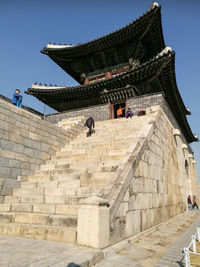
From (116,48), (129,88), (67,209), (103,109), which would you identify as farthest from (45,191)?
(116,48)

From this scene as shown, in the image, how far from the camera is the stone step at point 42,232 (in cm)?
357

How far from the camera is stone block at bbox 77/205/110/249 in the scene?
3291mm

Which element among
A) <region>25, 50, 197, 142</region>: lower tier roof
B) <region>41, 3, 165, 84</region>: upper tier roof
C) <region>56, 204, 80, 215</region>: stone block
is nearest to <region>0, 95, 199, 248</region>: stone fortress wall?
<region>56, 204, 80, 215</region>: stone block

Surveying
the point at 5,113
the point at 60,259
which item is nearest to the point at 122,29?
the point at 5,113

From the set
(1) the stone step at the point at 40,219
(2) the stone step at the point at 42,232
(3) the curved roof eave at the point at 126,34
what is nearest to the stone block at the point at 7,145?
(1) the stone step at the point at 40,219

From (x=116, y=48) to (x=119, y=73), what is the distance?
2303mm

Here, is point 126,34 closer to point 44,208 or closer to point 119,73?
point 119,73

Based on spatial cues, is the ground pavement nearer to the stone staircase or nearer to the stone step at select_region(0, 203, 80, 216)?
the stone staircase

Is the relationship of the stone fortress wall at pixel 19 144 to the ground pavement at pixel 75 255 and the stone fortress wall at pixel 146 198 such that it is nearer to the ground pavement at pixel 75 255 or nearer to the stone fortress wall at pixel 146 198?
the ground pavement at pixel 75 255

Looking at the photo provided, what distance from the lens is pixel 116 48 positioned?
17062 millimetres

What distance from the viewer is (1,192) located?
6.04 meters

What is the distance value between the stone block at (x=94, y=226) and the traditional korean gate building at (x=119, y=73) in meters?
9.27

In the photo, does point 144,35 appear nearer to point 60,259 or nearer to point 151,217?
point 151,217

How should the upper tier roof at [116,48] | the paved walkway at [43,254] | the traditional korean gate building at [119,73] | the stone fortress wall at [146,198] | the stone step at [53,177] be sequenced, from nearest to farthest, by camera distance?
1. the paved walkway at [43,254]
2. the stone fortress wall at [146,198]
3. the stone step at [53,177]
4. the traditional korean gate building at [119,73]
5. the upper tier roof at [116,48]
